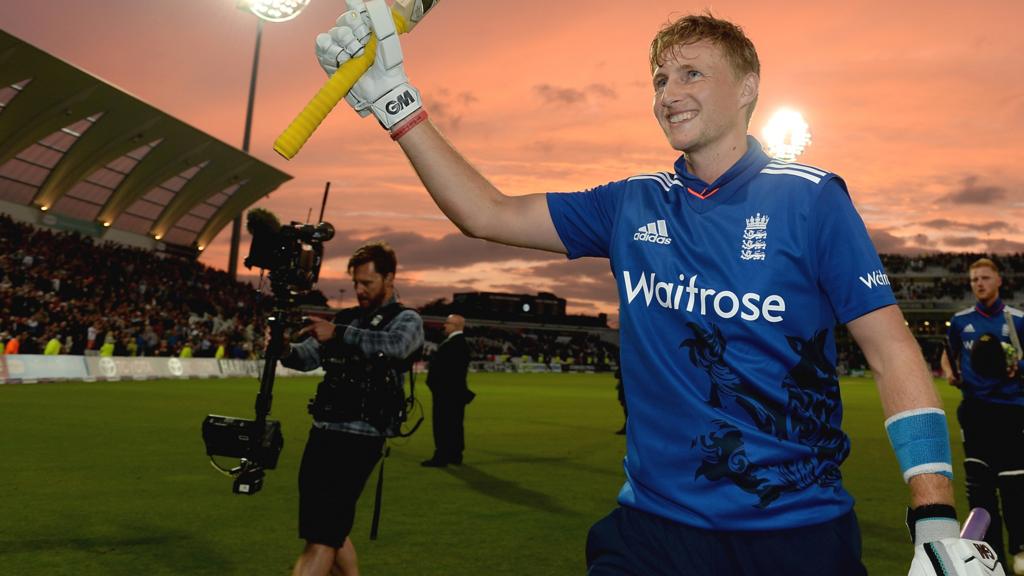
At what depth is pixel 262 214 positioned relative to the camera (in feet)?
14.9

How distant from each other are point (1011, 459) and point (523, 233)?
6.21 meters

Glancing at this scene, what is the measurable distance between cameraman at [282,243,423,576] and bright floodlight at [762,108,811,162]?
820cm

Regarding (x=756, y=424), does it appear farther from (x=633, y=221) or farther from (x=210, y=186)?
(x=210, y=186)

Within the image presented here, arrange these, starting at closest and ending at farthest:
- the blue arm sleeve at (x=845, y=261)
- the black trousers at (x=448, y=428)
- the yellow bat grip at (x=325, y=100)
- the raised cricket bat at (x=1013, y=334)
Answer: the blue arm sleeve at (x=845, y=261)
the yellow bat grip at (x=325, y=100)
the raised cricket bat at (x=1013, y=334)
the black trousers at (x=448, y=428)

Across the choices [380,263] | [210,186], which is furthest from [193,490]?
[210,186]

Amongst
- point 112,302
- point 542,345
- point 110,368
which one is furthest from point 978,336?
Result: point 542,345

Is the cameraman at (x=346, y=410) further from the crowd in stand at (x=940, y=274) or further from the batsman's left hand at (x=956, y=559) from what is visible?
the crowd in stand at (x=940, y=274)

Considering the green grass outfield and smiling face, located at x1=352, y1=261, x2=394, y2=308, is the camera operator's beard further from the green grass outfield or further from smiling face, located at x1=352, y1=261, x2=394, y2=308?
the green grass outfield

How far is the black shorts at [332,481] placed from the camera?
15.9 ft

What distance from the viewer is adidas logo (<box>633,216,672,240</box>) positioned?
2465 mm

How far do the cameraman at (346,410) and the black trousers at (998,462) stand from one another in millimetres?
5055

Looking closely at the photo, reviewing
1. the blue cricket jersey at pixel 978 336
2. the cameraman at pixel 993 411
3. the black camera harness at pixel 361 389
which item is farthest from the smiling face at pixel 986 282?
the black camera harness at pixel 361 389

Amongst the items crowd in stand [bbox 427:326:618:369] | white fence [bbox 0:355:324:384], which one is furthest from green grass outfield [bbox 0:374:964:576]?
crowd in stand [bbox 427:326:618:369]

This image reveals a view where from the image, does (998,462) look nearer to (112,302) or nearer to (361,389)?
(361,389)
